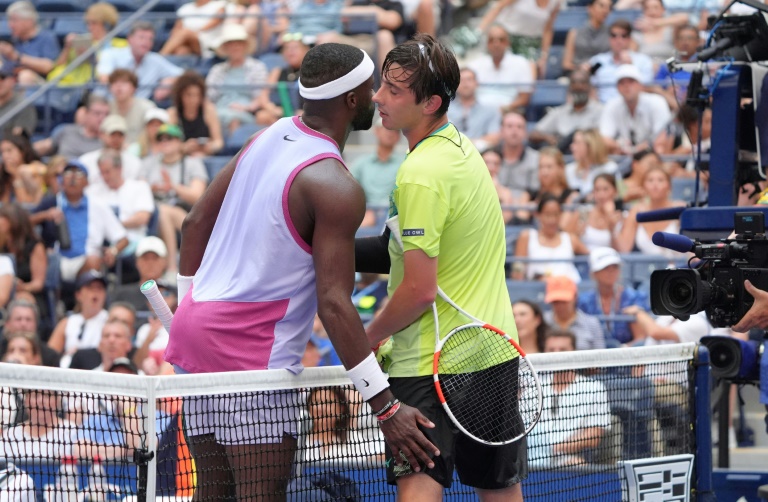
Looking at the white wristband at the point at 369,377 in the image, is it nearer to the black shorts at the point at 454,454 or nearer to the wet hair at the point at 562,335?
the black shorts at the point at 454,454

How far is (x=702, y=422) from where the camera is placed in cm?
520

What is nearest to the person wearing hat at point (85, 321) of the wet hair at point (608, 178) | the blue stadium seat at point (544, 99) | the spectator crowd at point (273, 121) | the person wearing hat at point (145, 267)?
the spectator crowd at point (273, 121)

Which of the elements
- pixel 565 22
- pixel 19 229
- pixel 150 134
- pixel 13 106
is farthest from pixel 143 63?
pixel 565 22

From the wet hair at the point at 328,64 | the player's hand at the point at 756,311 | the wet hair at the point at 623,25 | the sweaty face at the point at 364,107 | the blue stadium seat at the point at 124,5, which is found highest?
the wet hair at the point at 328,64

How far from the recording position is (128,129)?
11984 mm

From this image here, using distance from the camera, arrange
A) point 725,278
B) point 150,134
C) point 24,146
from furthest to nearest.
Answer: point 150,134 < point 24,146 < point 725,278

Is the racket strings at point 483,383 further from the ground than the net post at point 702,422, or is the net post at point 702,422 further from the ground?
the racket strings at point 483,383

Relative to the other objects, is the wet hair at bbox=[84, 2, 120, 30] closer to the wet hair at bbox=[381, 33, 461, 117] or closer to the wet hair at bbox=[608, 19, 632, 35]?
the wet hair at bbox=[608, 19, 632, 35]

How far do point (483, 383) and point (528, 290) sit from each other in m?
5.32

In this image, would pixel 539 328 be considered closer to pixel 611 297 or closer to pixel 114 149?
pixel 611 297

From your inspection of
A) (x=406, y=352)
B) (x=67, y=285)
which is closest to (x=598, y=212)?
(x=67, y=285)

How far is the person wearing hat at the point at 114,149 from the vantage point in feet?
36.0

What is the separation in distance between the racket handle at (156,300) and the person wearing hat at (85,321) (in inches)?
194

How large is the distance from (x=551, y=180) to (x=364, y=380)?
6787mm
